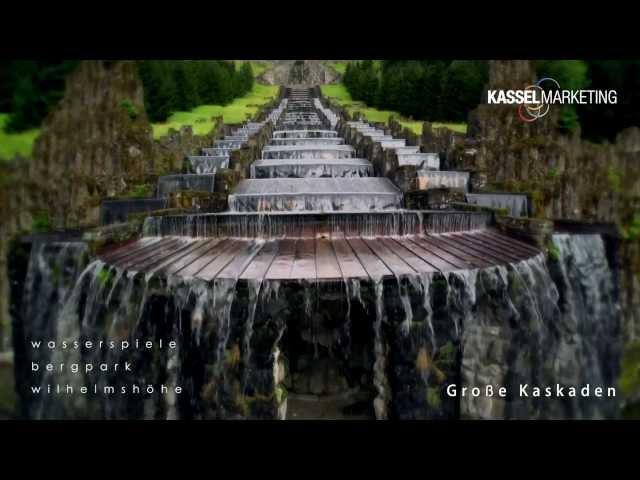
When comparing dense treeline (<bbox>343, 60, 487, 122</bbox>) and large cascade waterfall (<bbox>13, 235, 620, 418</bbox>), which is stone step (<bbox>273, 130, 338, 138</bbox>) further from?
large cascade waterfall (<bbox>13, 235, 620, 418</bbox>)

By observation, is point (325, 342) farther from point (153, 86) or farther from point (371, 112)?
point (371, 112)

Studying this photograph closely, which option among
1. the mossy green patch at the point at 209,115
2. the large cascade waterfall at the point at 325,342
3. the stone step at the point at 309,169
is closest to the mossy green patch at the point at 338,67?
the mossy green patch at the point at 209,115

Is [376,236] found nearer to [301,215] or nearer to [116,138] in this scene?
[301,215]

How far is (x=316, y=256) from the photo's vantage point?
4199 millimetres

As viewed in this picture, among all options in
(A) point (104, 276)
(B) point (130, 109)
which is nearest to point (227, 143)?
(B) point (130, 109)

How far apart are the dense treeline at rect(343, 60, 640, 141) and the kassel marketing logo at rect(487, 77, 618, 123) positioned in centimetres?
7

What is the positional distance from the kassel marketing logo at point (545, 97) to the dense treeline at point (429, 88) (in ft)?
32.5

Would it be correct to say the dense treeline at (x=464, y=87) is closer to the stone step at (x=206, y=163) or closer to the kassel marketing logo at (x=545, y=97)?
the kassel marketing logo at (x=545, y=97)

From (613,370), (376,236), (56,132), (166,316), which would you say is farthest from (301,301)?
(56,132)

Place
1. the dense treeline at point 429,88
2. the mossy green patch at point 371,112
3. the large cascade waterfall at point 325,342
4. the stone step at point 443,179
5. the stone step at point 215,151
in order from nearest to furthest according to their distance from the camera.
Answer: the large cascade waterfall at point 325,342 < the stone step at point 443,179 < the stone step at point 215,151 < the dense treeline at point 429,88 < the mossy green patch at point 371,112

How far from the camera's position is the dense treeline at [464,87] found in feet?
12.4

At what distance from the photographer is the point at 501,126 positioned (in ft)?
24.8

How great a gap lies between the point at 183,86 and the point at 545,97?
15.2m

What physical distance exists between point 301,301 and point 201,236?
78.1 inches
